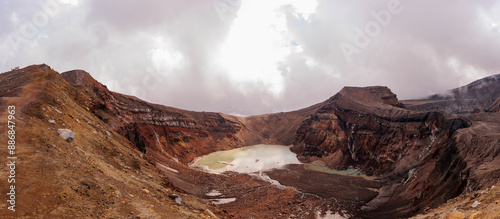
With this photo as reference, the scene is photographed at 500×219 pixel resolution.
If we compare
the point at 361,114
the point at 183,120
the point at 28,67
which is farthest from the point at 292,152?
the point at 28,67

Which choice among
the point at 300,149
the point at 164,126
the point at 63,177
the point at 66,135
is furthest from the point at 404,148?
the point at 164,126

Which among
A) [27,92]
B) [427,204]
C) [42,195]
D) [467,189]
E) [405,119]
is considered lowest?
[427,204]

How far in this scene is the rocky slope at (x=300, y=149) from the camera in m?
15.7

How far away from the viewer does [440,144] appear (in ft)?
125

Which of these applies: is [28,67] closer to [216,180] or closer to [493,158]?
[216,180]

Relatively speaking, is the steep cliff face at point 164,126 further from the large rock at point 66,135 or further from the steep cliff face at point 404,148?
the steep cliff face at point 404,148

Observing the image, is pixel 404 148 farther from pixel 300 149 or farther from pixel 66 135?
pixel 66 135

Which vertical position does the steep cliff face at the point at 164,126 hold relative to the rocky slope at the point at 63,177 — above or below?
above

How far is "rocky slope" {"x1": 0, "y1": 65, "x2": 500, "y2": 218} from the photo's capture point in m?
15.7

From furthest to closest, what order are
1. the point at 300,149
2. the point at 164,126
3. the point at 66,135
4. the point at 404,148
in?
the point at 300,149 < the point at 164,126 < the point at 404,148 < the point at 66,135

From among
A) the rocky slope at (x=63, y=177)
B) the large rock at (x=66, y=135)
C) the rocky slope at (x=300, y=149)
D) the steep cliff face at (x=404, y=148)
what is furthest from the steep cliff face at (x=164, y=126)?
the steep cliff face at (x=404, y=148)

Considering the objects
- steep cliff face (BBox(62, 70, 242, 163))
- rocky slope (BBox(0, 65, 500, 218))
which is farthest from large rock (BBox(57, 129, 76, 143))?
steep cliff face (BBox(62, 70, 242, 163))

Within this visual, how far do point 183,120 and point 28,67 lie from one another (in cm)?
6581

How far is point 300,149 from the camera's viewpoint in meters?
96.1
